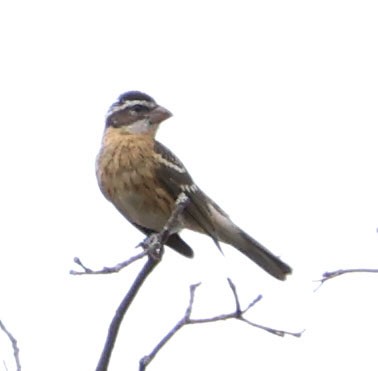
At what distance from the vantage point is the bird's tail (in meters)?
8.94

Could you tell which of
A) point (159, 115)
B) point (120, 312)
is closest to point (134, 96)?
point (159, 115)

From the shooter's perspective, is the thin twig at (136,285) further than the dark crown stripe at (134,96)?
→ No

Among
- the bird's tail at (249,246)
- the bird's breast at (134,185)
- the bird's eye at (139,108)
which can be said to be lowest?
the bird's tail at (249,246)

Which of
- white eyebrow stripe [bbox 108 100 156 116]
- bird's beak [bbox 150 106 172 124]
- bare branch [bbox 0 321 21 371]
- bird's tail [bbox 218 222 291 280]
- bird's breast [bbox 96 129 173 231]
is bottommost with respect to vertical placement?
bare branch [bbox 0 321 21 371]

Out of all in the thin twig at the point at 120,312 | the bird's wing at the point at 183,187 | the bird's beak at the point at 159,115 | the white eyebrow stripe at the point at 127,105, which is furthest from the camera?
the white eyebrow stripe at the point at 127,105

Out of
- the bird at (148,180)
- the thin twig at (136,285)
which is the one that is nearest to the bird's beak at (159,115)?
the bird at (148,180)

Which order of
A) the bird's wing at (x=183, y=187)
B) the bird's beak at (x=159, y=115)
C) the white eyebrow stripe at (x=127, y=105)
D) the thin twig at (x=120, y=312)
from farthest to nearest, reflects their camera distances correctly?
1. the white eyebrow stripe at (x=127, y=105)
2. the bird's beak at (x=159, y=115)
3. the bird's wing at (x=183, y=187)
4. the thin twig at (x=120, y=312)

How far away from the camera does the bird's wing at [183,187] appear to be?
27.5 feet

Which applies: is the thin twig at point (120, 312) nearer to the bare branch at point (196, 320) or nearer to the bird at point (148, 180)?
the bare branch at point (196, 320)

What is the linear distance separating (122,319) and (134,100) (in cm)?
440

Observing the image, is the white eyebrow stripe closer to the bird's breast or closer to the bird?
the bird

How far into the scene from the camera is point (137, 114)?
894 centimetres

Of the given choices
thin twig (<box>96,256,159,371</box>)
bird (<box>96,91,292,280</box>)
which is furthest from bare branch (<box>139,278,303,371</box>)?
bird (<box>96,91,292,280</box>)

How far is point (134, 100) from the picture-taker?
352 inches
